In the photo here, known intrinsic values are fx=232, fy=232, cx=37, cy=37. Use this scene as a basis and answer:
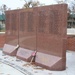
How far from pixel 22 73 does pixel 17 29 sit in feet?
14.9

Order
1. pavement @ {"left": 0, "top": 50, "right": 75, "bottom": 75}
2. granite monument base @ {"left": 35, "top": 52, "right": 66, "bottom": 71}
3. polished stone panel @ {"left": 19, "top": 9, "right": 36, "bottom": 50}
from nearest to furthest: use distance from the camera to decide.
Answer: pavement @ {"left": 0, "top": 50, "right": 75, "bottom": 75} → granite monument base @ {"left": 35, "top": 52, "right": 66, "bottom": 71} → polished stone panel @ {"left": 19, "top": 9, "right": 36, "bottom": 50}

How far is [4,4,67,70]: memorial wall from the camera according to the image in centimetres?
859

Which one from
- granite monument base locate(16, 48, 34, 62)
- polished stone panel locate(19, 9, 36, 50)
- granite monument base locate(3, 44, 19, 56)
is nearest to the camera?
granite monument base locate(16, 48, 34, 62)

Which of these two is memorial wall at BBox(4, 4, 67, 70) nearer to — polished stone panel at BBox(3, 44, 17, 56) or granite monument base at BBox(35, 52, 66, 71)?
granite monument base at BBox(35, 52, 66, 71)

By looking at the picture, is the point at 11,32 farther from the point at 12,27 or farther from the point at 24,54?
the point at 24,54

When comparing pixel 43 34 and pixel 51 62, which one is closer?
pixel 51 62

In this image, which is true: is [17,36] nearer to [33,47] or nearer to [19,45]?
[19,45]

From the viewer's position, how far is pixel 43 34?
9.76 meters

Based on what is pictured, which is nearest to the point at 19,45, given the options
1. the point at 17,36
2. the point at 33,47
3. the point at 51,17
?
the point at 17,36

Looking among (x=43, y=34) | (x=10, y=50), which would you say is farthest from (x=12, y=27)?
(x=43, y=34)

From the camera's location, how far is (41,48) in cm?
986

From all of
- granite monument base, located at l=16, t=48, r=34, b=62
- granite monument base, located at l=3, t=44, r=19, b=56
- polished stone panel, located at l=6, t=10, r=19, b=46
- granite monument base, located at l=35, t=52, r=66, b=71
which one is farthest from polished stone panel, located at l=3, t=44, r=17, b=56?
granite monument base, located at l=35, t=52, r=66, b=71

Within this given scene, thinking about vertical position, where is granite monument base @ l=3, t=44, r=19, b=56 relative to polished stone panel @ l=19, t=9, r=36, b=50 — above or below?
below

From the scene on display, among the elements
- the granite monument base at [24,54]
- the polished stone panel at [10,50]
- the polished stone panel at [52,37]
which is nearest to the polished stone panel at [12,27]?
the polished stone panel at [10,50]
